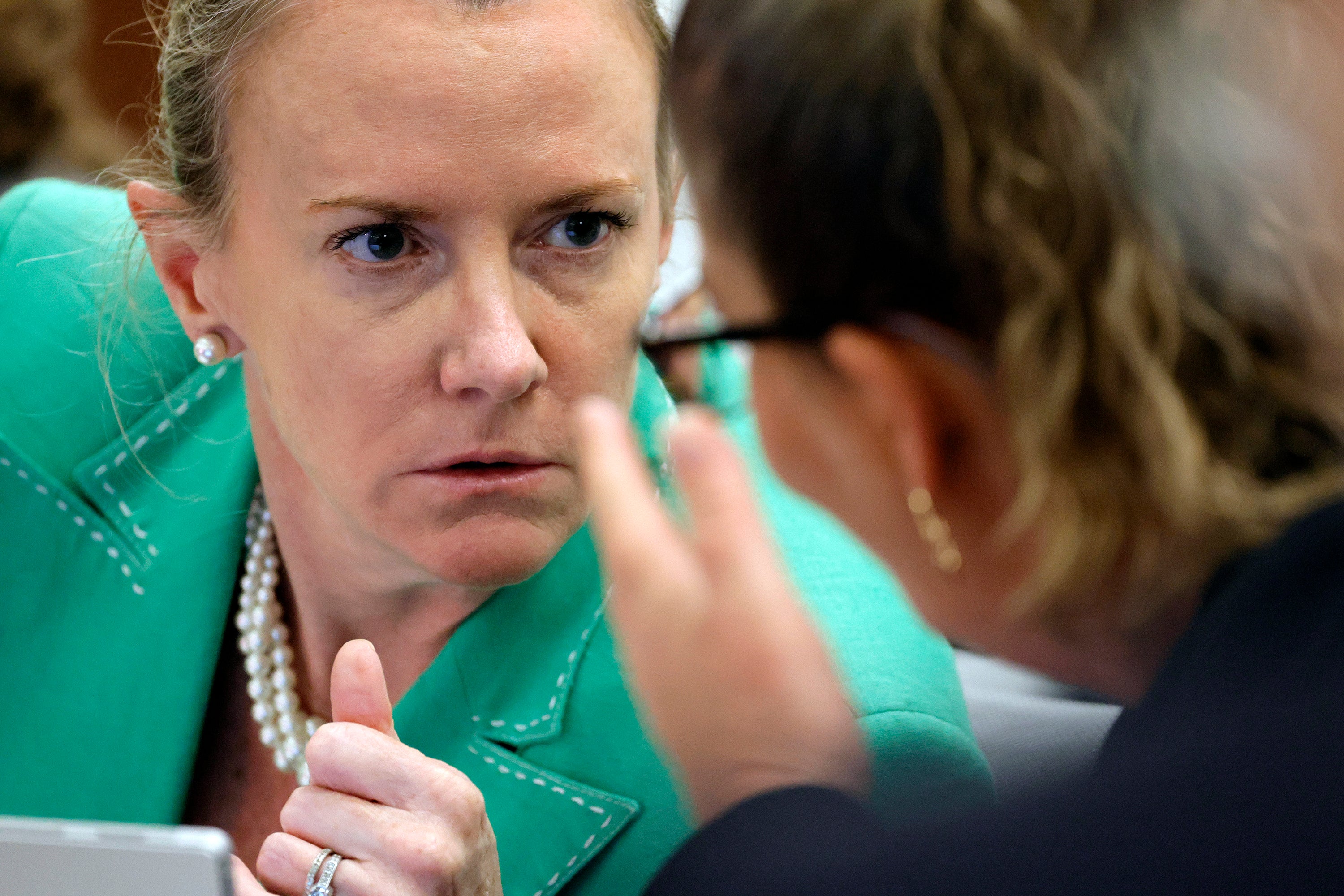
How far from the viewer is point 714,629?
581 mm

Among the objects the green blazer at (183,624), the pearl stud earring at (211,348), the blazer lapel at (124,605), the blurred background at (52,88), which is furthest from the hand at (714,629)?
the blurred background at (52,88)

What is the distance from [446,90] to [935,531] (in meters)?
0.50

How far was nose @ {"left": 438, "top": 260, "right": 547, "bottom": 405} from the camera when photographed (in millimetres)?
973

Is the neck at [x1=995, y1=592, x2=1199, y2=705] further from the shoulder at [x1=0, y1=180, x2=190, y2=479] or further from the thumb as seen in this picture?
the shoulder at [x1=0, y1=180, x2=190, y2=479]

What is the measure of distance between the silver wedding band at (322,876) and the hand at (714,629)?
1.31 ft

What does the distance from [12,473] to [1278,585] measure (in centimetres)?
123

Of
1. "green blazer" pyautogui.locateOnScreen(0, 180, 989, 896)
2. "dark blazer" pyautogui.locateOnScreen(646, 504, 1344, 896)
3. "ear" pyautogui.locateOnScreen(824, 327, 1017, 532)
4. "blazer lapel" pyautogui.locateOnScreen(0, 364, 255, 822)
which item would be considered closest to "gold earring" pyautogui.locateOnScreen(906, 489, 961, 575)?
"ear" pyautogui.locateOnScreen(824, 327, 1017, 532)

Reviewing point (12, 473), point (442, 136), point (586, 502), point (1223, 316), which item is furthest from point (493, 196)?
point (12, 473)

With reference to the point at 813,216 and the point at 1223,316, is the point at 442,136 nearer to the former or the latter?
the point at 813,216

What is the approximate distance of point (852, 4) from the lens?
62 centimetres

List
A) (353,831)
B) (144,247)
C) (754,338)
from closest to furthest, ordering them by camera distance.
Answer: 1. (754,338)
2. (353,831)
3. (144,247)

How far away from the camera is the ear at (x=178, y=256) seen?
3.84 ft

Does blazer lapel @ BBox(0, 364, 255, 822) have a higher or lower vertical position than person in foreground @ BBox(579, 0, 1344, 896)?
lower

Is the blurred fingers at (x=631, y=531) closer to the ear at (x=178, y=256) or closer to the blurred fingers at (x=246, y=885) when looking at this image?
the blurred fingers at (x=246, y=885)
